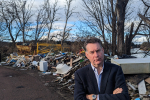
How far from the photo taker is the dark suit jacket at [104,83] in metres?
1.62

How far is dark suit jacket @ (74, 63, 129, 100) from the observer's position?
1.62m

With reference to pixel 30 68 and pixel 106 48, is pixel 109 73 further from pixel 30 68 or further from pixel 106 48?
pixel 30 68

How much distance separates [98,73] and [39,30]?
29844 millimetres

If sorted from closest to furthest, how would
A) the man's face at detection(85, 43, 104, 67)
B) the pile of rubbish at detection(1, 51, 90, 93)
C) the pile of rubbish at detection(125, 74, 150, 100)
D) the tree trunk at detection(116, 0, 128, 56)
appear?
the man's face at detection(85, 43, 104, 67) < the pile of rubbish at detection(125, 74, 150, 100) < the pile of rubbish at detection(1, 51, 90, 93) < the tree trunk at detection(116, 0, 128, 56)

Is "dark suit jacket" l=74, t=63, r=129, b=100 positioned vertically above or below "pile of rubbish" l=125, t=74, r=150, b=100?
above

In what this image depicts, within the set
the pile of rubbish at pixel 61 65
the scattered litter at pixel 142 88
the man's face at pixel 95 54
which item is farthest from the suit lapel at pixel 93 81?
the pile of rubbish at pixel 61 65

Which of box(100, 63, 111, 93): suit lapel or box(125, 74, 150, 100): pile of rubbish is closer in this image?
box(100, 63, 111, 93): suit lapel

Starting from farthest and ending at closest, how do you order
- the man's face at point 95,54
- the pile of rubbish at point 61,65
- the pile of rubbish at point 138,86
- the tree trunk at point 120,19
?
the tree trunk at point 120,19 → the pile of rubbish at point 61,65 → the pile of rubbish at point 138,86 → the man's face at point 95,54

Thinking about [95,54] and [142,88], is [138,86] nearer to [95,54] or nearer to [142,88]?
[142,88]

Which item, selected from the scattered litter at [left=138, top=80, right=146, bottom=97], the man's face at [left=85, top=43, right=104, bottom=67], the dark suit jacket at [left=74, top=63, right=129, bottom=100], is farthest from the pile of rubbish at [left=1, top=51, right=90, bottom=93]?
the man's face at [left=85, top=43, right=104, bottom=67]

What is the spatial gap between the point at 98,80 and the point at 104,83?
81mm

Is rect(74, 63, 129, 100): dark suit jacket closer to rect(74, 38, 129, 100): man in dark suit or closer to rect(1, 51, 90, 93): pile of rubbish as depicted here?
rect(74, 38, 129, 100): man in dark suit

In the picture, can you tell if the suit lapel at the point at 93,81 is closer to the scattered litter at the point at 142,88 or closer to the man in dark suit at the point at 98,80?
the man in dark suit at the point at 98,80

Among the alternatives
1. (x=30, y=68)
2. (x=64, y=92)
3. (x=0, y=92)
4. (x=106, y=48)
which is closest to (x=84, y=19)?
(x=106, y=48)
